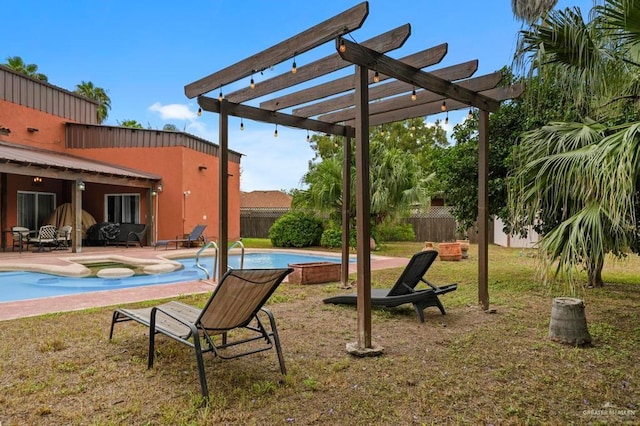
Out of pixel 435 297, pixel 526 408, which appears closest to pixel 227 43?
pixel 435 297

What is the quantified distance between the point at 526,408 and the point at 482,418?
377 millimetres

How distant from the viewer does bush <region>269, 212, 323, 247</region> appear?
1688 centimetres

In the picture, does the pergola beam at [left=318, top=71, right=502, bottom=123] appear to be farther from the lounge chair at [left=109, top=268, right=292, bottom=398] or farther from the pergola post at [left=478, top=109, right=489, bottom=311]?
the lounge chair at [left=109, top=268, right=292, bottom=398]

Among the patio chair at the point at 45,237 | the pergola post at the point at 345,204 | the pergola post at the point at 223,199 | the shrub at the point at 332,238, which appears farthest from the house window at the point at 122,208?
the pergola post at the point at 223,199

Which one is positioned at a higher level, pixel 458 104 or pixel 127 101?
pixel 127 101

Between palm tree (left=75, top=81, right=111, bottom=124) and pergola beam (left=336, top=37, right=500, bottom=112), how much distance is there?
3138 cm

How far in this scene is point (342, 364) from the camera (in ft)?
12.2

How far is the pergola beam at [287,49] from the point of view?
3622mm

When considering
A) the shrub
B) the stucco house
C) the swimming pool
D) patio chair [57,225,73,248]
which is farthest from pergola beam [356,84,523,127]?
patio chair [57,225,73,248]

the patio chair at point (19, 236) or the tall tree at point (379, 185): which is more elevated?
the tall tree at point (379, 185)

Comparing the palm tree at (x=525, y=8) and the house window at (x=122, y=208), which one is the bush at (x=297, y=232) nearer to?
the house window at (x=122, y=208)

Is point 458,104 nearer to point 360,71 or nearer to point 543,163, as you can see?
point 543,163

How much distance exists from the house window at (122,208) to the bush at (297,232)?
214 inches

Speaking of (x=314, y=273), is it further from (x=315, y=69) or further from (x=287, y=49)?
(x=287, y=49)
